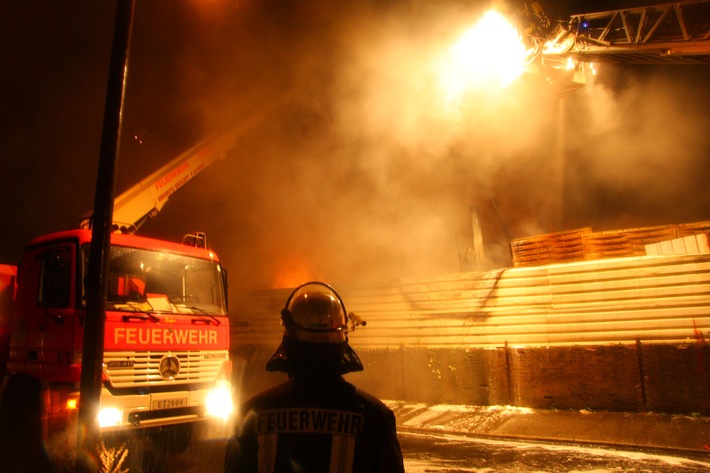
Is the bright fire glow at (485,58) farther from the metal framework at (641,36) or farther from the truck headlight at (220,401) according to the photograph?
the truck headlight at (220,401)

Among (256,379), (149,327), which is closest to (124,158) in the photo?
(256,379)


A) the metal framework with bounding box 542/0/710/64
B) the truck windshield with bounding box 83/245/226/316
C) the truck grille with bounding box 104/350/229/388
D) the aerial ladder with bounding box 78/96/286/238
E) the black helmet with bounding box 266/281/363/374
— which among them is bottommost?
the truck grille with bounding box 104/350/229/388

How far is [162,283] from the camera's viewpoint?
19.4 feet

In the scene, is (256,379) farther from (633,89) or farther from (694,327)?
(633,89)

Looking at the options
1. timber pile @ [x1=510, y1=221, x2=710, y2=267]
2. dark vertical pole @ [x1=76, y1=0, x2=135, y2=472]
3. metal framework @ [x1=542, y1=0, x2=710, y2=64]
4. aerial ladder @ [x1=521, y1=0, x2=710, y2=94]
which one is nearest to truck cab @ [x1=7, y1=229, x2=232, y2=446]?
dark vertical pole @ [x1=76, y1=0, x2=135, y2=472]

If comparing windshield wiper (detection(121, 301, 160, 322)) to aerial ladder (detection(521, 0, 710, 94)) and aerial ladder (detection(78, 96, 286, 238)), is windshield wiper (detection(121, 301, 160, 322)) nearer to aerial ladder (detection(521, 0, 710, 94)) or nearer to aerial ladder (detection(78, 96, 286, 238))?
aerial ladder (detection(78, 96, 286, 238))

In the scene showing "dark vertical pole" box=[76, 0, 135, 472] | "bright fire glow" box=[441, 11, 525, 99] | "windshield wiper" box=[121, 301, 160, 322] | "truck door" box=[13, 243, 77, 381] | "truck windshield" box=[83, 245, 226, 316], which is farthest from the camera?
"bright fire glow" box=[441, 11, 525, 99]

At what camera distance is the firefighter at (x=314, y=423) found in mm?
1583

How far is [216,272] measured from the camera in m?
6.54

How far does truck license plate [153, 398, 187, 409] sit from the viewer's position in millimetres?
5039

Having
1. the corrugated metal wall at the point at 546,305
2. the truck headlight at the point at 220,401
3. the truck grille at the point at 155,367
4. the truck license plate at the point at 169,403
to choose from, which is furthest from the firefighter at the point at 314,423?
the corrugated metal wall at the point at 546,305

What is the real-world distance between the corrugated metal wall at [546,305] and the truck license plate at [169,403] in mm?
5702

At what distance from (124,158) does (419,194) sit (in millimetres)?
12679

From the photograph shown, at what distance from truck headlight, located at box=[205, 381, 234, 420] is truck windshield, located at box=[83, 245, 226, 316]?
969 mm
